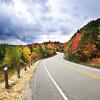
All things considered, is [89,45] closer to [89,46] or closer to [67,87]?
[89,46]

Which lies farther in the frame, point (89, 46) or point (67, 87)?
point (89, 46)

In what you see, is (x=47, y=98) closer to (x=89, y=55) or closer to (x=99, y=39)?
(x=89, y=55)

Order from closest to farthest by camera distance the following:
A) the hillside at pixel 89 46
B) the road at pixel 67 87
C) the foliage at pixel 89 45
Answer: the road at pixel 67 87 → the hillside at pixel 89 46 → the foliage at pixel 89 45

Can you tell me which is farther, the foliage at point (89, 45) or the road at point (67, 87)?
the foliage at point (89, 45)

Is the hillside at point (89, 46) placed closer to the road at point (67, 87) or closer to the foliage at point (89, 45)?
the foliage at point (89, 45)

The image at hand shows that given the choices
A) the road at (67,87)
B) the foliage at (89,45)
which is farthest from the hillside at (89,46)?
the road at (67,87)

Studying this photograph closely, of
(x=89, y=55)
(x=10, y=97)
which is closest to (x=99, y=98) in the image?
(x=10, y=97)

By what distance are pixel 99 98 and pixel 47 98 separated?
213 cm

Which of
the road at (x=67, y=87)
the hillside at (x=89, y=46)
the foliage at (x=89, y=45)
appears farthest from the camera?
the foliage at (x=89, y=45)

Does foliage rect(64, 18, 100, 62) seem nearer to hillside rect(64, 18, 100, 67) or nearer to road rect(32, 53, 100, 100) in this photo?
hillside rect(64, 18, 100, 67)

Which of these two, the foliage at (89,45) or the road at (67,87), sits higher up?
the foliage at (89,45)

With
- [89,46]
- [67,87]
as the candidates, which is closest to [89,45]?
[89,46]

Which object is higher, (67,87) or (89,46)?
(89,46)

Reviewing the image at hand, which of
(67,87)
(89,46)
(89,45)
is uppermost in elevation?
(89,45)
